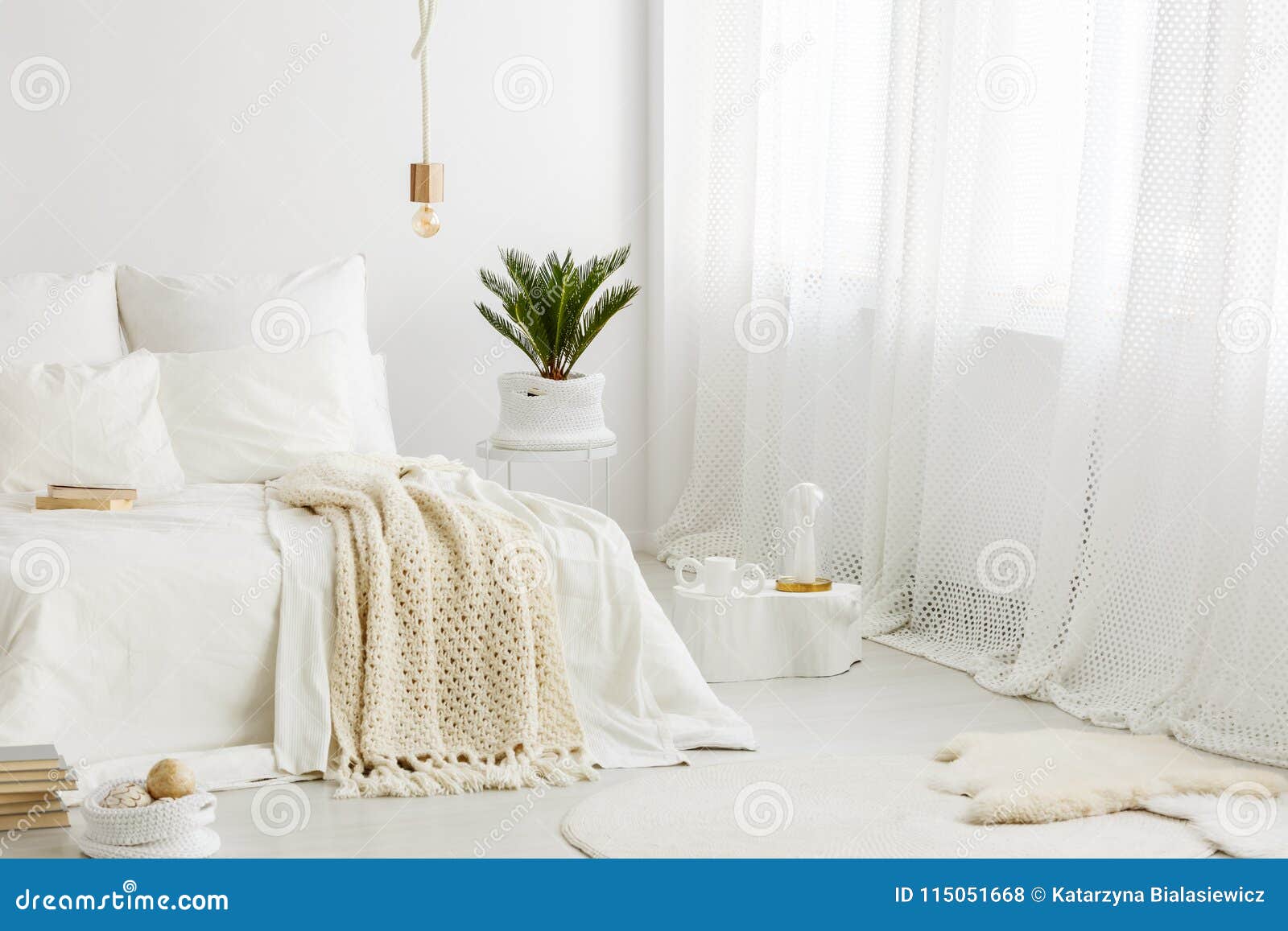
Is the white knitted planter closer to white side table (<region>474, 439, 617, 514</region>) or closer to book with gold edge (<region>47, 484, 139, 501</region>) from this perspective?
white side table (<region>474, 439, 617, 514</region>)

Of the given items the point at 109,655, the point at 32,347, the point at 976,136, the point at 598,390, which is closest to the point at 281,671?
the point at 109,655

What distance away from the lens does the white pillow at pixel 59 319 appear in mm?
3645

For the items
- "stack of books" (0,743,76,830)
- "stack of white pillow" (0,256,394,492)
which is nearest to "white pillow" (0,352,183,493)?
"stack of white pillow" (0,256,394,492)

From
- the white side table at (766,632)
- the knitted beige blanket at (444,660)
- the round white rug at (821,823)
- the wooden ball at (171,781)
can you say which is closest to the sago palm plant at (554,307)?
the white side table at (766,632)

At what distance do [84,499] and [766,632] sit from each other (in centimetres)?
163

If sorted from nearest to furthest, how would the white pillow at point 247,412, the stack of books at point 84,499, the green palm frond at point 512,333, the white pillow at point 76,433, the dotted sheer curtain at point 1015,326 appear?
the dotted sheer curtain at point 1015,326
the stack of books at point 84,499
the white pillow at point 76,433
the white pillow at point 247,412
the green palm frond at point 512,333

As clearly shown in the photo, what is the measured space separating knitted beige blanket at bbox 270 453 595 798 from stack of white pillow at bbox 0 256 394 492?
630 millimetres

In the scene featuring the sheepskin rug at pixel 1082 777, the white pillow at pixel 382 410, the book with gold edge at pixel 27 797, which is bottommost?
the sheepskin rug at pixel 1082 777

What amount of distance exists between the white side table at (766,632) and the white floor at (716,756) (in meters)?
0.04

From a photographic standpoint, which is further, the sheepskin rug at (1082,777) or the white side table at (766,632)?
the white side table at (766,632)

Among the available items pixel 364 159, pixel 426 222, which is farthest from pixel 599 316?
pixel 426 222

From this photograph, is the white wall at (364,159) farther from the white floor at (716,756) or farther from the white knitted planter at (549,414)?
the white floor at (716,756)

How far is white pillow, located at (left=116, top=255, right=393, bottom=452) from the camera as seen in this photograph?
3881mm
